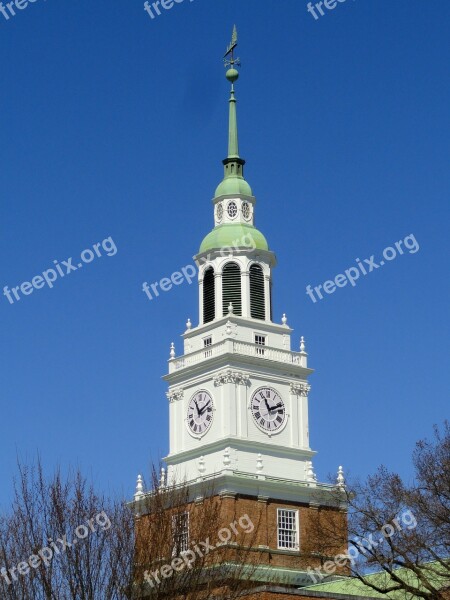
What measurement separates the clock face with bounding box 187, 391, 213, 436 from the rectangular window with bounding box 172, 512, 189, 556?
23949 mm

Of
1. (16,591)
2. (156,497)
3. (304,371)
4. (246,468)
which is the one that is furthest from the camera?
(304,371)

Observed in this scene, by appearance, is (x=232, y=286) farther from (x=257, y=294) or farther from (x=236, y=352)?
(x=236, y=352)

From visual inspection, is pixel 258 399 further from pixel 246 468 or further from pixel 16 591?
pixel 16 591

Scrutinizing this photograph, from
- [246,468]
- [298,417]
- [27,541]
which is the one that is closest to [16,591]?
[27,541]

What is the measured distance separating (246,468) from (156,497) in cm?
2302

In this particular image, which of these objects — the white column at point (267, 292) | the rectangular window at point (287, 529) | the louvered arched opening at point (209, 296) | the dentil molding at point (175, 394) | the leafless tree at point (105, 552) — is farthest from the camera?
the louvered arched opening at point (209, 296)

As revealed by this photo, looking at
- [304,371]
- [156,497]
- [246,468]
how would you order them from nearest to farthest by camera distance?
[156,497]
[246,468]
[304,371]

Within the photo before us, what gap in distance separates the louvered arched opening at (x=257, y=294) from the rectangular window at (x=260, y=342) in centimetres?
134

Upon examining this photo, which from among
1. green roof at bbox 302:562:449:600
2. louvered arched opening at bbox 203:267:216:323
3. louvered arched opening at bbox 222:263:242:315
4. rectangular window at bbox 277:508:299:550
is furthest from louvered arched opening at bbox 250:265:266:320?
green roof at bbox 302:562:449:600

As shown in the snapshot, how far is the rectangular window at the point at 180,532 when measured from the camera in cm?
5419

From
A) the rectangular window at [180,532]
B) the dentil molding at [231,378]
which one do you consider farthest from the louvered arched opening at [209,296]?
the rectangular window at [180,532]

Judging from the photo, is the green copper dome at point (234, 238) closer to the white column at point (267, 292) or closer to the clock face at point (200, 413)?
the white column at point (267, 292)

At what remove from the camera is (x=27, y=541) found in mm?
52719

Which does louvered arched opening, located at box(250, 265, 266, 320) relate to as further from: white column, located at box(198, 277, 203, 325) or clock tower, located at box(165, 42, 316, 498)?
white column, located at box(198, 277, 203, 325)
